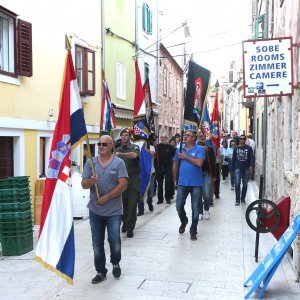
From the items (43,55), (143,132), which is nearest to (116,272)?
(143,132)

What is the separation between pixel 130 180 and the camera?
27.3ft

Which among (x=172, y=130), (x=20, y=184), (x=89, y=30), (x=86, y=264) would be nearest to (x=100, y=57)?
(x=89, y=30)

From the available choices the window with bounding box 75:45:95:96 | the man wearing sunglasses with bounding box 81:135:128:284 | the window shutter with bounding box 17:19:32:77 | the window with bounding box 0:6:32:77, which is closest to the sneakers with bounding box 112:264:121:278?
the man wearing sunglasses with bounding box 81:135:128:284

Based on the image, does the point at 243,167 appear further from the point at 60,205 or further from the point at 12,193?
the point at 60,205

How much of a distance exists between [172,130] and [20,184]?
20.3m

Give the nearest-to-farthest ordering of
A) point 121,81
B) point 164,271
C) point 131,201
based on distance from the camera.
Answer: point 164,271 → point 131,201 → point 121,81

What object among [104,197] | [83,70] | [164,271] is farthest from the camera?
[83,70]

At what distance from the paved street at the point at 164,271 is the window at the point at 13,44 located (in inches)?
128

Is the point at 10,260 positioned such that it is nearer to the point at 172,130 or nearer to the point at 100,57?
the point at 100,57

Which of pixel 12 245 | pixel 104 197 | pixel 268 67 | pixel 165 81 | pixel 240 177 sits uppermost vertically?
pixel 165 81

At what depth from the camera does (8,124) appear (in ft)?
28.1

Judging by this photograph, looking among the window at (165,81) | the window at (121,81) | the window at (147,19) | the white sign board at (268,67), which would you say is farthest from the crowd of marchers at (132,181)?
the window at (165,81)

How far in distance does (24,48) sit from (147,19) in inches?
425

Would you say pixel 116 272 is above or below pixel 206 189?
below
